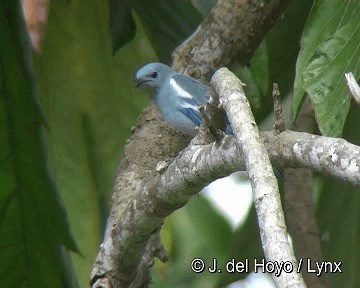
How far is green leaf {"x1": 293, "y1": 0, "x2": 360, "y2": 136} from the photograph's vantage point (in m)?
2.37

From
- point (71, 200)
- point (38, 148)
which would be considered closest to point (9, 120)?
point (38, 148)

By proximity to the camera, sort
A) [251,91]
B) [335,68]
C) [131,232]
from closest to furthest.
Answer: [335,68] < [131,232] < [251,91]

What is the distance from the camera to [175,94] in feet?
11.1

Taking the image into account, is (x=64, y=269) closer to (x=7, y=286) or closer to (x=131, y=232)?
(x=7, y=286)

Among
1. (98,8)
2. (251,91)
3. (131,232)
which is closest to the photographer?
(131,232)

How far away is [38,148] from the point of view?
298cm

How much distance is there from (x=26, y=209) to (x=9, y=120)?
284 millimetres

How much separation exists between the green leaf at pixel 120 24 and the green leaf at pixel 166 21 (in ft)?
0.33

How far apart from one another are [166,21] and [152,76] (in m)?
0.20

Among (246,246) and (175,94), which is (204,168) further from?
(246,246)

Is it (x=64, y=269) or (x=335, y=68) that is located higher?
(x=335, y=68)

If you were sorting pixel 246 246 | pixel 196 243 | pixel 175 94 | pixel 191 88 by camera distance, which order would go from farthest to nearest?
pixel 196 243, pixel 246 246, pixel 175 94, pixel 191 88

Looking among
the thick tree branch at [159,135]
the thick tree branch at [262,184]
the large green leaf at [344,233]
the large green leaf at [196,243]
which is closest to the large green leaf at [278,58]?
the thick tree branch at [159,135]

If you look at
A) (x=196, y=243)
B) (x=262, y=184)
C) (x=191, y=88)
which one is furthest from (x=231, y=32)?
(x=262, y=184)
